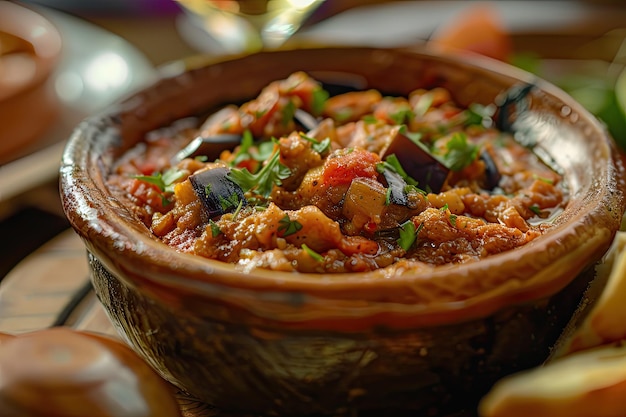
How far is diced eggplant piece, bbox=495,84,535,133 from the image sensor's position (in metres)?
2.67

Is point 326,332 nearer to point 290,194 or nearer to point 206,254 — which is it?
point 206,254

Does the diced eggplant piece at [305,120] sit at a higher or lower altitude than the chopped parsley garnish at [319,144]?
lower

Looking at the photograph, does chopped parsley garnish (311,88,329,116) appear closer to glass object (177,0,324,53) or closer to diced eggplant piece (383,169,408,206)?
diced eggplant piece (383,169,408,206)

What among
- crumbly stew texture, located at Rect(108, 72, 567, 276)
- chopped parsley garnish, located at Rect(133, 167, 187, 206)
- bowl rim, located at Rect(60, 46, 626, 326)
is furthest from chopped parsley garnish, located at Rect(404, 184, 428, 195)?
chopped parsley garnish, located at Rect(133, 167, 187, 206)

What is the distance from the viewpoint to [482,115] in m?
2.70

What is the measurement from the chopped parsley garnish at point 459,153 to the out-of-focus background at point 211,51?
905mm

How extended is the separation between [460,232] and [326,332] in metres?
0.52

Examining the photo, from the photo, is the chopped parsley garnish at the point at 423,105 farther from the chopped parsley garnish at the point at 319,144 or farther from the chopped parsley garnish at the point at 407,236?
the chopped parsley garnish at the point at 407,236

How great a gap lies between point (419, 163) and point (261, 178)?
0.46m

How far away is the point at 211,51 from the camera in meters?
4.88

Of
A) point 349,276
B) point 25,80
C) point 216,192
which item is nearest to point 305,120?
point 216,192

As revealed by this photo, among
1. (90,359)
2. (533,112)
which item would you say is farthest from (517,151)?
(90,359)

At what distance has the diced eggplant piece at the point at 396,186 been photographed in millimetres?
1939

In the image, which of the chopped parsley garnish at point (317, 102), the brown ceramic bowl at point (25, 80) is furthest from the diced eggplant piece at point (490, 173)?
the brown ceramic bowl at point (25, 80)
